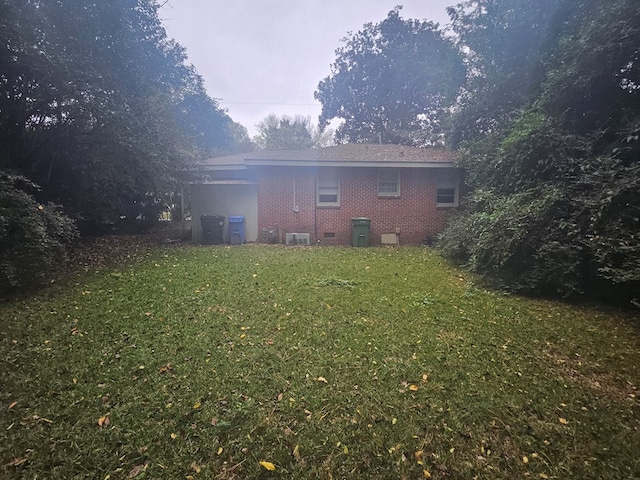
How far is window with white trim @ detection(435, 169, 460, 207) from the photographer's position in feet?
40.4

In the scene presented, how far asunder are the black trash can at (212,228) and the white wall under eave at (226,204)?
43 centimetres

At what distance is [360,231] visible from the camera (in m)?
11.5

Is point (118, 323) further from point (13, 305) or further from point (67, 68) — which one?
point (67, 68)

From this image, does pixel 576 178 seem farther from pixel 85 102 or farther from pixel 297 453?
pixel 85 102

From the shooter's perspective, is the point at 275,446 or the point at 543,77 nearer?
the point at 275,446

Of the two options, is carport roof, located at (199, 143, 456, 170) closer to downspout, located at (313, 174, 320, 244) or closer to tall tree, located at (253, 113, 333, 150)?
downspout, located at (313, 174, 320, 244)

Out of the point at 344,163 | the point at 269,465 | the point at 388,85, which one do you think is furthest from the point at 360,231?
the point at 388,85

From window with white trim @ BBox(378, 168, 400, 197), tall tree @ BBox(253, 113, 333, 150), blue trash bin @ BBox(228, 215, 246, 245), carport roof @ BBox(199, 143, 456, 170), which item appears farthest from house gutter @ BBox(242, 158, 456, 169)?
tall tree @ BBox(253, 113, 333, 150)

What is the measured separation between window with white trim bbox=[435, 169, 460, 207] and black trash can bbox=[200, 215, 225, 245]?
7.96 m

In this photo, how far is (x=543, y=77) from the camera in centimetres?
896

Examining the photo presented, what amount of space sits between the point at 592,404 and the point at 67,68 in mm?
10090

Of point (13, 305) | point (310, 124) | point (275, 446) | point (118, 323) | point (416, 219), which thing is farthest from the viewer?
point (310, 124)

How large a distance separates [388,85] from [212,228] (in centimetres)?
2324

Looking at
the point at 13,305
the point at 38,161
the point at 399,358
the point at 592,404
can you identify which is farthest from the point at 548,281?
the point at 38,161
